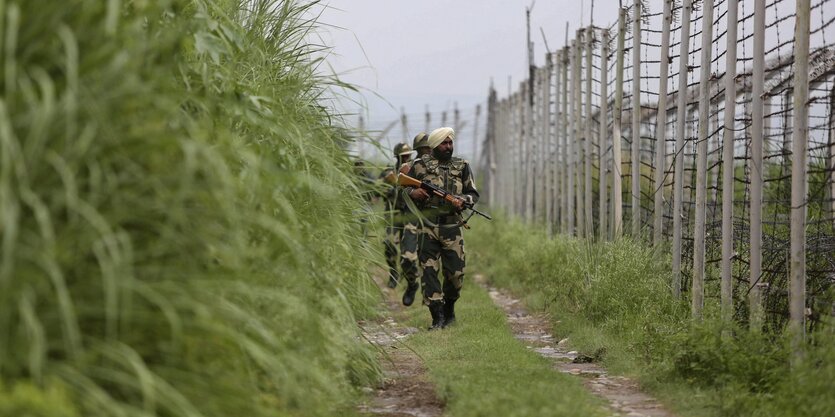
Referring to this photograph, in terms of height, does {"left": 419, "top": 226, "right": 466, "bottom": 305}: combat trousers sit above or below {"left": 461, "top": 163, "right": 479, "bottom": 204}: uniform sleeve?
below

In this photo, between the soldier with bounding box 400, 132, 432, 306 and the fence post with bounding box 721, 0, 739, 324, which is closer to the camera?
the fence post with bounding box 721, 0, 739, 324

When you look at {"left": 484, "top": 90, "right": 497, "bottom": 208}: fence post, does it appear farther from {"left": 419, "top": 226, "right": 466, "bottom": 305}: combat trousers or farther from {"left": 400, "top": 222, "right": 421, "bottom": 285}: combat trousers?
{"left": 419, "top": 226, "right": 466, "bottom": 305}: combat trousers

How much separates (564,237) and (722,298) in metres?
5.83

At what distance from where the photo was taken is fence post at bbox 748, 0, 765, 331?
740cm

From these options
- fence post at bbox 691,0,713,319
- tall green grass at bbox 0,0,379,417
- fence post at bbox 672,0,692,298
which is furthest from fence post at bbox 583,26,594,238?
tall green grass at bbox 0,0,379,417

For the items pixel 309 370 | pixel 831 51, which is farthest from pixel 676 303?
pixel 309 370

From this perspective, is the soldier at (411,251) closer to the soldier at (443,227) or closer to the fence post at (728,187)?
the soldier at (443,227)

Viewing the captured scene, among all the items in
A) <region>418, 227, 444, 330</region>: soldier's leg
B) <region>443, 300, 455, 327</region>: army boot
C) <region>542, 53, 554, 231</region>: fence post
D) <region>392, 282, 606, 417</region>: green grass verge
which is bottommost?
<region>392, 282, 606, 417</region>: green grass verge

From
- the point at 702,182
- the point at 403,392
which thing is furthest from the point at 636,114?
the point at 403,392

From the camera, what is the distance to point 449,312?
10766mm

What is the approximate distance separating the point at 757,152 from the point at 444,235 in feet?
12.0

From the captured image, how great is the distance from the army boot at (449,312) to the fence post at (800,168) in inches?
169

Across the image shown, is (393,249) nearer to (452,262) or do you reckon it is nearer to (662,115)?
(452,262)

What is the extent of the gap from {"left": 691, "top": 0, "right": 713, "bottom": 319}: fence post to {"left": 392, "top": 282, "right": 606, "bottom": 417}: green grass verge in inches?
49.7
